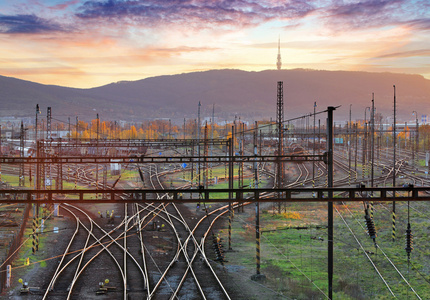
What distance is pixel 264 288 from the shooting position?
1538cm

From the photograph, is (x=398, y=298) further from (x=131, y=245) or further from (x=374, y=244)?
(x=131, y=245)

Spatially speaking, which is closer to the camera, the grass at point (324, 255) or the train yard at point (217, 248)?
the train yard at point (217, 248)

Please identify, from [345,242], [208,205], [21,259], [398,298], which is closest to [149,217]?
[208,205]

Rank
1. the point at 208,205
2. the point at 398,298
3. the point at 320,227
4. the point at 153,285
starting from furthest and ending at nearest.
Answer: the point at 208,205 → the point at 320,227 → the point at 153,285 → the point at 398,298

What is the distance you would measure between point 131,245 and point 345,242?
8.80 meters

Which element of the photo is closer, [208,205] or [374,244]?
[374,244]

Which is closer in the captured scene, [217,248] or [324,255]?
[217,248]

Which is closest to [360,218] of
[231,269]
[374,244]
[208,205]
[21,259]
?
[374,244]

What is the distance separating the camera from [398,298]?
14.4 meters

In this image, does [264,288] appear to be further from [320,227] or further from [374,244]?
[320,227]

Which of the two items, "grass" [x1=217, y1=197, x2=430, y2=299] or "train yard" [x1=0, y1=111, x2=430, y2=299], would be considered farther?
"grass" [x1=217, y1=197, x2=430, y2=299]

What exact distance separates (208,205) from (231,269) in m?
14.7

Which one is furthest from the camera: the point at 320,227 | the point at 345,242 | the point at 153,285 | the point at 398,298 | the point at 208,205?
the point at 208,205

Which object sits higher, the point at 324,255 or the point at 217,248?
the point at 217,248
